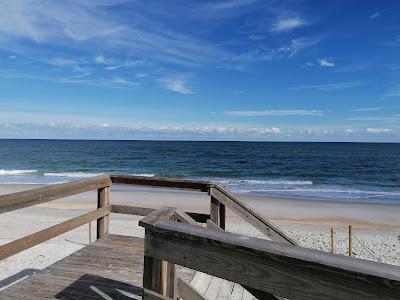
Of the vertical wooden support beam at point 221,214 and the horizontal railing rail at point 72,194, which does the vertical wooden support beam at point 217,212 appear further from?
the horizontal railing rail at point 72,194

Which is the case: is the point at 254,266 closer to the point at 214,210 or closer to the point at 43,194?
the point at 43,194

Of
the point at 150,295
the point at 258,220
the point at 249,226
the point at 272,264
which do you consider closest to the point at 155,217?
the point at 150,295

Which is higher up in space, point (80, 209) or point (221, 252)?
point (221, 252)

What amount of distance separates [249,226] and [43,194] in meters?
10.2

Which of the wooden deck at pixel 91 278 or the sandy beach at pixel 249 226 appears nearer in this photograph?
the wooden deck at pixel 91 278

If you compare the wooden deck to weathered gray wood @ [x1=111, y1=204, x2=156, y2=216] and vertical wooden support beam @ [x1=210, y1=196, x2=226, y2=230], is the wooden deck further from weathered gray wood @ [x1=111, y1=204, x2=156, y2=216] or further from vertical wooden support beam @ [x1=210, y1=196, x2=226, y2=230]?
vertical wooden support beam @ [x1=210, y1=196, x2=226, y2=230]

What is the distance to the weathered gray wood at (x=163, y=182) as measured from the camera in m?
4.58

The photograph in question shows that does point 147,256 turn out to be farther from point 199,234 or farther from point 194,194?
point 194,194

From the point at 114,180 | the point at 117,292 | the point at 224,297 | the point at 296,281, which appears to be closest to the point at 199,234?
the point at 296,281

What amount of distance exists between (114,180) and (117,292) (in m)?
1.89

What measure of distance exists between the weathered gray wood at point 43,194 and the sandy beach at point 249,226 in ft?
9.78

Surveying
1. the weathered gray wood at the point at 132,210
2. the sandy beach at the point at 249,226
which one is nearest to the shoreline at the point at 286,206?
the sandy beach at the point at 249,226

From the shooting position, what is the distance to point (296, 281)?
4.45 ft

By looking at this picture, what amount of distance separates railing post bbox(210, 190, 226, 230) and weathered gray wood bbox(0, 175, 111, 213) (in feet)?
5.16
